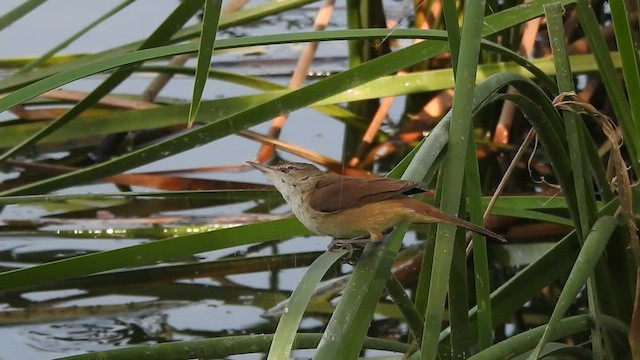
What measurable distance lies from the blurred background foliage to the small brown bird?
0.05 m

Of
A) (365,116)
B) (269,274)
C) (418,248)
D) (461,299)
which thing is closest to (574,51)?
(365,116)

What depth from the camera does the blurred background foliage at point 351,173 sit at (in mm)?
1751

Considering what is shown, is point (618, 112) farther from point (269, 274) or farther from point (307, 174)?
point (269, 274)

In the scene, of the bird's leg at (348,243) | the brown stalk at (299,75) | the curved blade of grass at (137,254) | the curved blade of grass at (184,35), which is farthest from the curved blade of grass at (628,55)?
the brown stalk at (299,75)

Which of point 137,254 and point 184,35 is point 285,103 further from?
point 184,35

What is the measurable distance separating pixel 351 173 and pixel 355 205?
1.97 meters

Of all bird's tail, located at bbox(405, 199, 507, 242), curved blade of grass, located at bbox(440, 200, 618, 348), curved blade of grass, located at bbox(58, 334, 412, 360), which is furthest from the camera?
curved blade of grass, located at bbox(440, 200, 618, 348)

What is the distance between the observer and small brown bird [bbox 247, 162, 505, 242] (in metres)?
1.73

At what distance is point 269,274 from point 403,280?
43 centimetres

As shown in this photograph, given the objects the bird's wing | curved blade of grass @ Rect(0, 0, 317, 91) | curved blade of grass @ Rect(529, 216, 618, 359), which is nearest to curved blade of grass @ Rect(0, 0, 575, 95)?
curved blade of grass @ Rect(0, 0, 317, 91)

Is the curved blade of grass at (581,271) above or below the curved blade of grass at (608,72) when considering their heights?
below

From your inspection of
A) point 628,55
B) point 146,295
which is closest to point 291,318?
point 628,55

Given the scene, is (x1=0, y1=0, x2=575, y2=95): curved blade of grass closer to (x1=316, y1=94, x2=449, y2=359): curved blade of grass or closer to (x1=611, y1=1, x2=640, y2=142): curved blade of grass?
(x1=611, y1=1, x2=640, y2=142): curved blade of grass

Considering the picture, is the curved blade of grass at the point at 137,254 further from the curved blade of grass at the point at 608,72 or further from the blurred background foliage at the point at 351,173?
the curved blade of grass at the point at 608,72
